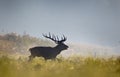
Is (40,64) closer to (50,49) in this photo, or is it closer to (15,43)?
(15,43)

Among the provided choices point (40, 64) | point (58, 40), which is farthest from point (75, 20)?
point (40, 64)

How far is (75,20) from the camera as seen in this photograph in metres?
3.27

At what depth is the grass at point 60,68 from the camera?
8.93 feet

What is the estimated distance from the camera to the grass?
2.72 meters

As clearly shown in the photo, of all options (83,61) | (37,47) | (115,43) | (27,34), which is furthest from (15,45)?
(115,43)

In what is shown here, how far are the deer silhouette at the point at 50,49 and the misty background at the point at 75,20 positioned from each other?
0.09m

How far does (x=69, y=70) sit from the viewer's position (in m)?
2.81

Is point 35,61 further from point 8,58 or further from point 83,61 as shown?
point 83,61

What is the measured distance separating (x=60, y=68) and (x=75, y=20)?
61 centimetres

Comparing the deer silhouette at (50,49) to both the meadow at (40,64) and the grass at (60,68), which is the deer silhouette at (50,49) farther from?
the grass at (60,68)

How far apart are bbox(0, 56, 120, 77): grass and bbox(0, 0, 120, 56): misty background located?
244 mm

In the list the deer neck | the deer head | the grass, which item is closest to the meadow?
the grass

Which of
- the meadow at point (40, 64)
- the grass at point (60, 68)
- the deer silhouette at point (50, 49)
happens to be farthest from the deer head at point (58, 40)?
the grass at point (60, 68)

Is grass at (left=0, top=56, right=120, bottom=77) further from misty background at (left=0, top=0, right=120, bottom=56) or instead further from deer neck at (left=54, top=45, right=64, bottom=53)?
deer neck at (left=54, top=45, right=64, bottom=53)
